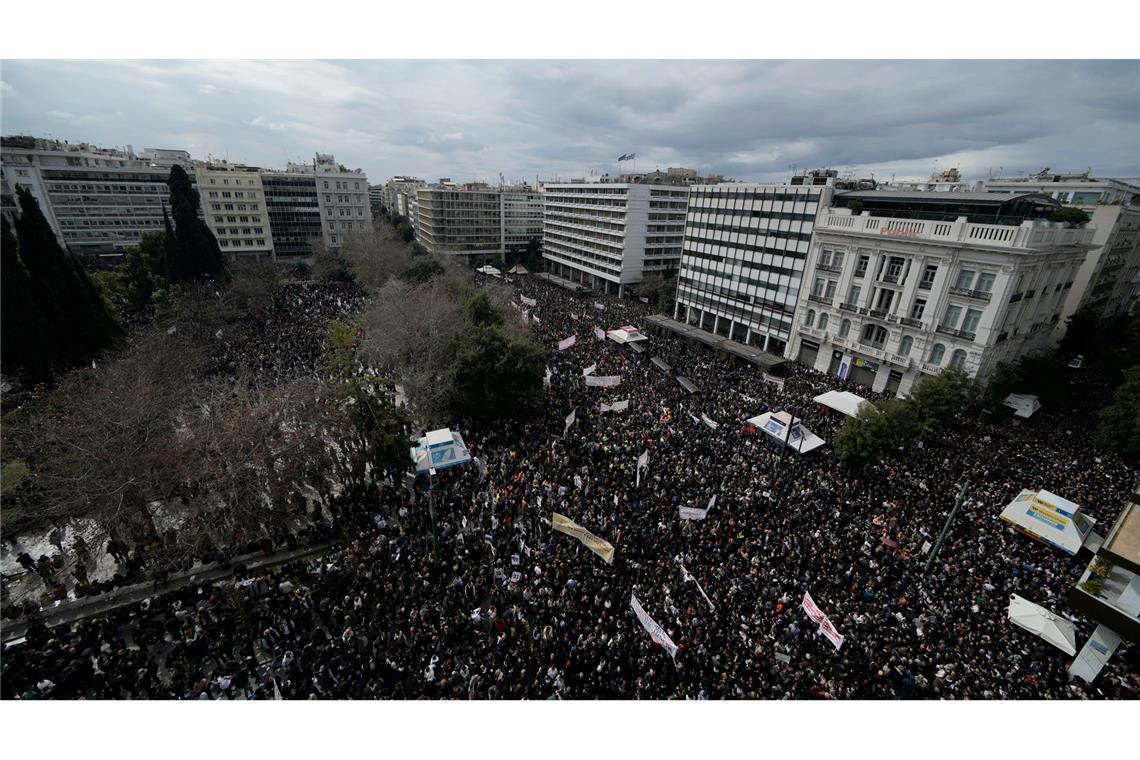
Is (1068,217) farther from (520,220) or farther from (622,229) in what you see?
(520,220)

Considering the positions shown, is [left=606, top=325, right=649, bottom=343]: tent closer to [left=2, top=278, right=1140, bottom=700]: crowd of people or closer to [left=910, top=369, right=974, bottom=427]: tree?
[left=2, top=278, right=1140, bottom=700]: crowd of people

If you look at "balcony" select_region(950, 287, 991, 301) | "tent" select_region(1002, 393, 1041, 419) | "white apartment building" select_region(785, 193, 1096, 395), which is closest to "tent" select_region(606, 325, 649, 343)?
"white apartment building" select_region(785, 193, 1096, 395)

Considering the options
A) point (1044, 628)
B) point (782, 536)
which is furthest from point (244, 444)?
point (1044, 628)

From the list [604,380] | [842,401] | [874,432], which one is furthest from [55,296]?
[842,401]

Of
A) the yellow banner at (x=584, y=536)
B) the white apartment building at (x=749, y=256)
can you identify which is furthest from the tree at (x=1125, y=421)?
the yellow banner at (x=584, y=536)

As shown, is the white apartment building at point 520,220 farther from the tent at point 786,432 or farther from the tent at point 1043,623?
the tent at point 1043,623
